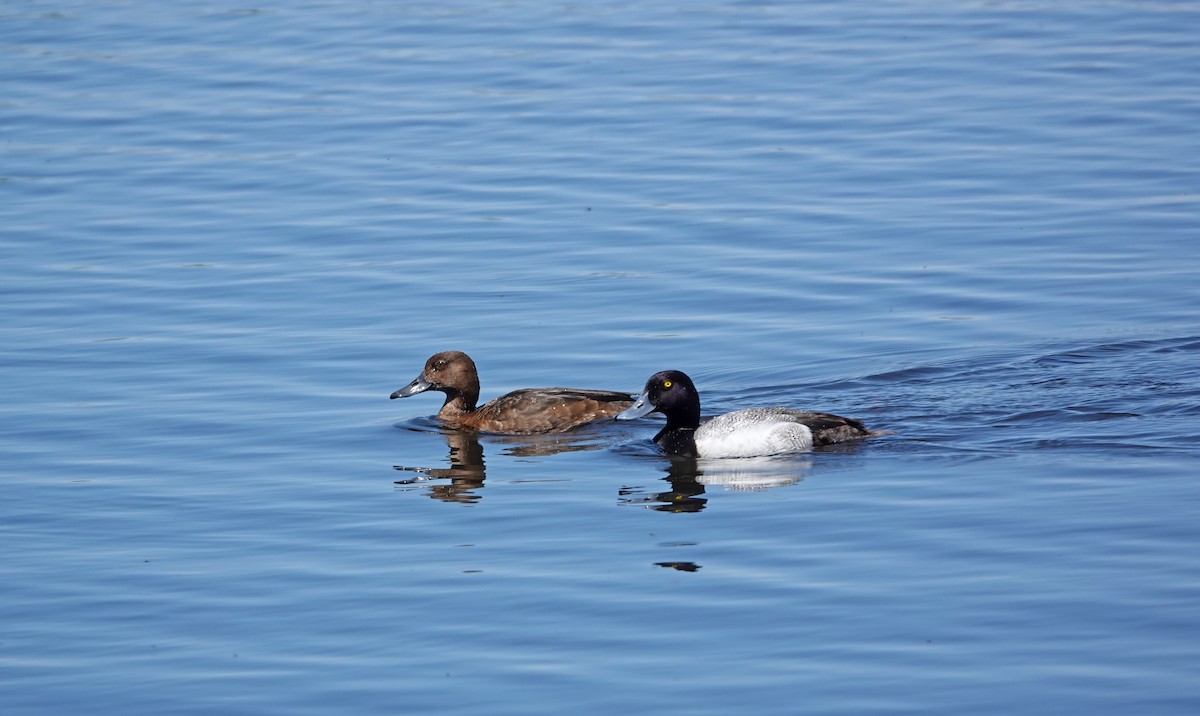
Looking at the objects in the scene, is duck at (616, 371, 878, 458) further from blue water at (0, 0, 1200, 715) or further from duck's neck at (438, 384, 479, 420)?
duck's neck at (438, 384, 479, 420)

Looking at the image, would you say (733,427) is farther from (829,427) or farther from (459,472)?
(459,472)

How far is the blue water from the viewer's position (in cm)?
920

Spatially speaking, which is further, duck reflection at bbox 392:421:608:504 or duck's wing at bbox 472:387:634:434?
duck's wing at bbox 472:387:634:434

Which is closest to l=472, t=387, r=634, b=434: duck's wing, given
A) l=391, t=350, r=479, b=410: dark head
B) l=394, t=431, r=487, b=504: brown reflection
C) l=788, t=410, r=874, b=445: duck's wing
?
l=394, t=431, r=487, b=504: brown reflection

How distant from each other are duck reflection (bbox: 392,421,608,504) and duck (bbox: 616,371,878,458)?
1.69ft

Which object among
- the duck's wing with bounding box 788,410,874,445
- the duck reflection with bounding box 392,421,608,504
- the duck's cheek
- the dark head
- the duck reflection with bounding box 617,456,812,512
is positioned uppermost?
the dark head

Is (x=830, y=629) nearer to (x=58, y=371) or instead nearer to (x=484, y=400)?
(x=484, y=400)

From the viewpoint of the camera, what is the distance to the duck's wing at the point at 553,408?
45.7ft

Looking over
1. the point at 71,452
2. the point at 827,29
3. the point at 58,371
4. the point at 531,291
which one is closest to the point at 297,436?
the point at 71,452

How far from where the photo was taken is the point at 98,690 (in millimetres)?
8938

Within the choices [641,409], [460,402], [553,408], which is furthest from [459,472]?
[460,402]

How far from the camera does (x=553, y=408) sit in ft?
45.7

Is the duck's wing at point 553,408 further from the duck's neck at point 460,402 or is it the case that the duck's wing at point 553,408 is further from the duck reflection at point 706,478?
the duck reflection at point 706,478

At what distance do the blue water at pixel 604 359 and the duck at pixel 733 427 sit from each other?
0.21m
